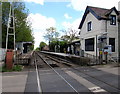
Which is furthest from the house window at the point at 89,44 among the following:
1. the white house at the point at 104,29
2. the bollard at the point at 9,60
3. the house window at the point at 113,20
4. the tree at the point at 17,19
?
the tree at the point at 17,19

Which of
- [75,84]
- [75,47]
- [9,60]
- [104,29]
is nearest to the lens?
[75,84]

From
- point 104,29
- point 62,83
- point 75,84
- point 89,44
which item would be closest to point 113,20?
point 104,29

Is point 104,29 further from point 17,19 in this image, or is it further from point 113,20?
point 17,19

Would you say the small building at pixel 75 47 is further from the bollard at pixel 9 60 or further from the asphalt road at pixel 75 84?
the asphalt road at pixel 75 84

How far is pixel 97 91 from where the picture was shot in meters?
5.76

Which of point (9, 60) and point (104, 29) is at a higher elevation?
point (104, 29)

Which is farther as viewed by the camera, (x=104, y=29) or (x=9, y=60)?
(x=104, y=29)

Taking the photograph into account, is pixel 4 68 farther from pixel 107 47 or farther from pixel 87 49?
pixel 87 49

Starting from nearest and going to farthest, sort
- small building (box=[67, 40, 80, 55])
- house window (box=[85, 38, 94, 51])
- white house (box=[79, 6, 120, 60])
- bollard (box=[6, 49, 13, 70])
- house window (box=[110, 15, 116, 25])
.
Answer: bollard (box=[6, 49, 13, 70])
white house (box=[79, 6, 120, 60])
house window (box=[110, 15, 116, 25])
house window (box=[85, 38, 94, 51])
small building (box=[67, 40, 80, 55])

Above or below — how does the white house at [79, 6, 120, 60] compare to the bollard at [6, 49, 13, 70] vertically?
above

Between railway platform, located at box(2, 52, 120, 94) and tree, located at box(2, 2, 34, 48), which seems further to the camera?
tree, located at box(2, 2, 34, 48)

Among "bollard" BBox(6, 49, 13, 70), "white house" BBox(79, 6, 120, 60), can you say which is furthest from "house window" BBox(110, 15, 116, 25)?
"bollard" BBox(6, 49, 13, 70)

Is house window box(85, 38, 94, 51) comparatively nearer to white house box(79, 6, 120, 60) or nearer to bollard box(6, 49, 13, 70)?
white house box(79, 6, 120, 60)

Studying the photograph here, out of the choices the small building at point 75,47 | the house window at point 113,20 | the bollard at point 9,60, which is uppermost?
the house window at point 113,20
